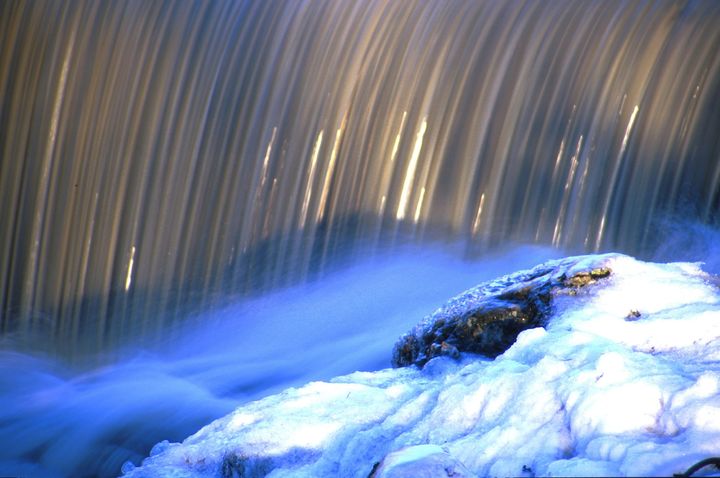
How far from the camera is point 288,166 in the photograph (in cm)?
757

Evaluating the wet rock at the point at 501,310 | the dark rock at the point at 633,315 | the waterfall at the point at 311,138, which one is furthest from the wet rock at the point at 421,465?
the waterfall at the point at 311,138

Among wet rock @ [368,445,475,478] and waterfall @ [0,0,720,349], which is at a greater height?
waterfall @ [0,0,720,349]

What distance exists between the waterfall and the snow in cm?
289

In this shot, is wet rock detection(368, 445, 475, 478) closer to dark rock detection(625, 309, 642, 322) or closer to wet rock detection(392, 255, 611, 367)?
dark rock detection(625, 309, 642, 322)

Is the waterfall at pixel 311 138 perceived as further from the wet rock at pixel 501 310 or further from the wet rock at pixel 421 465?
the wet rock at pixel 421 465

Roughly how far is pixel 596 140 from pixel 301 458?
13.5 ft

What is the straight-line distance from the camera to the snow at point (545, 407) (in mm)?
2223

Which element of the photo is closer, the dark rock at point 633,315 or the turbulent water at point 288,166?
the dark rock at point 633,315

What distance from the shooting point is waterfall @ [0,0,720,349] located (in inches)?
240

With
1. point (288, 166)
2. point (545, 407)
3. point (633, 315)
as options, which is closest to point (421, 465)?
point (545, 407)

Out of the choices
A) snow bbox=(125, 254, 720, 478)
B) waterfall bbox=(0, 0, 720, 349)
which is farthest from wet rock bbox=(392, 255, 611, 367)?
waterfall bbox=(0, 0, 720, 349)

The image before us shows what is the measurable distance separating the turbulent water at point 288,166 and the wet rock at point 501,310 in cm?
182

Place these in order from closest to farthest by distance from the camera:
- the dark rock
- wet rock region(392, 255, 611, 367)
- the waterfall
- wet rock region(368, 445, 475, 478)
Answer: wet rock region(368, 445, 475, 478) → the dark rock → wet rock region(392, 255, 611, 367) → the waterfall

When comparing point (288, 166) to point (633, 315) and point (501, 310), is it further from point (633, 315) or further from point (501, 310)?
point (633, 315)
